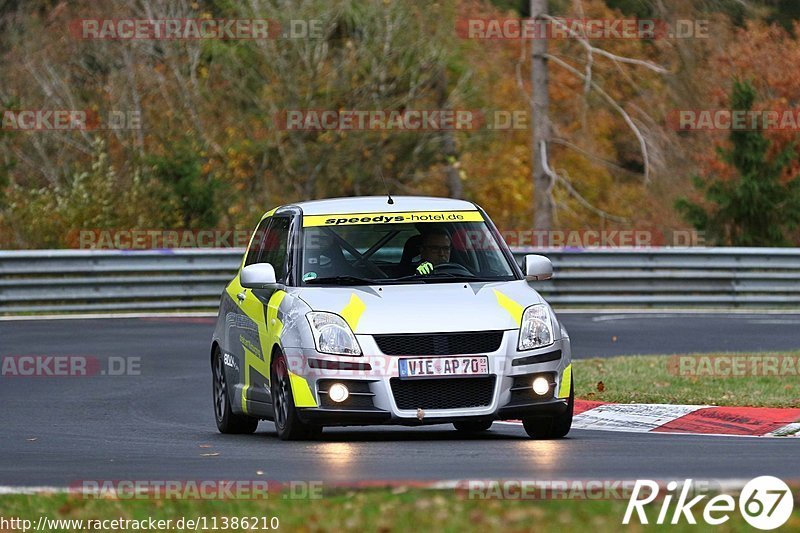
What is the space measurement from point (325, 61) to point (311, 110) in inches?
69.2

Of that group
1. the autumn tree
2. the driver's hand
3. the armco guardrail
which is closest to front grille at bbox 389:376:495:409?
the driver's hand

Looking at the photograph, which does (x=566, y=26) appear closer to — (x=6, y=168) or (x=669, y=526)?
(x=6, y=168)

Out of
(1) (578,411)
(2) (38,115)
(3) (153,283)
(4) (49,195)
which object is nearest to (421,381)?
(1) (578,411)

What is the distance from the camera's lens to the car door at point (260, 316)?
1238cm

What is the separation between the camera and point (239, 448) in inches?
463

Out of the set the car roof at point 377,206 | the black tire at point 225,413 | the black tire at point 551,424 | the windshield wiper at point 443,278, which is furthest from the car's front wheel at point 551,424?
the black tire at point 225,413

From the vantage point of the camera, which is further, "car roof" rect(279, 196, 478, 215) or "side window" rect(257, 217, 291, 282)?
"car roof" rect(279, 196, 478, 215)

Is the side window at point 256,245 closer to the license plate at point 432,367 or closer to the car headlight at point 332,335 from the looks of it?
the car headlight at point 332,335

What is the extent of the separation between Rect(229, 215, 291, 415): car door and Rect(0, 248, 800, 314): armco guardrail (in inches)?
589

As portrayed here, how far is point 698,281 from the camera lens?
97.3 ft

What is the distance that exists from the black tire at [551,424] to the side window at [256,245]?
262 cm

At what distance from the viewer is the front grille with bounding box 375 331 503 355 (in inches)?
446

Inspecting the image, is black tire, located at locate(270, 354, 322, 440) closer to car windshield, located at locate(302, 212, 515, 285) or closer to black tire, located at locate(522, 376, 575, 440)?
car windshield, located at locate(302, 212, 515, 285)

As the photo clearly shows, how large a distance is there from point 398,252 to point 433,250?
0.81 feet
